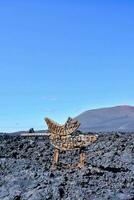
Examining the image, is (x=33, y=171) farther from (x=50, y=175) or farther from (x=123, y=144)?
(x=123, y=144)

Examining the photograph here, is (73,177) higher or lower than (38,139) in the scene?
lower

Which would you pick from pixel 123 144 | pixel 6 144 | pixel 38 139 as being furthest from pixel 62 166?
pixel 38 139

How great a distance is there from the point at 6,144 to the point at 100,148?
20.0ft

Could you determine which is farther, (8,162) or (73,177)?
(8,162)

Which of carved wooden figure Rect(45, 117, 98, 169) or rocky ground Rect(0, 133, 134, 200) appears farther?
carved wooden figure Rect(45, 117, 98, 169)

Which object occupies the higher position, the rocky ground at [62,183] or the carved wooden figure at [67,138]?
the carved wooden figure at [67,138]

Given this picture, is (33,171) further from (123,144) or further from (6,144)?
(6,144)

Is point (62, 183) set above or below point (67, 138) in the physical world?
below

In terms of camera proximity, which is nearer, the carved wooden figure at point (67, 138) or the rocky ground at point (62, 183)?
the rocky ground at point (62, 183)

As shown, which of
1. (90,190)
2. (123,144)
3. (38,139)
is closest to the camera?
(90,190)

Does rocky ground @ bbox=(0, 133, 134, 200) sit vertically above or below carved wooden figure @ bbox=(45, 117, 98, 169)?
below

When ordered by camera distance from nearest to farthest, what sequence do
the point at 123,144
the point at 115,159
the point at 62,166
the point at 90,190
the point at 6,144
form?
1. the point at 90,190
2. the point at 62,166
3. the point at 115,159
4. the point at 123,144
5. the point at 6,144

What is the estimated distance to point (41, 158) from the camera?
Result: 2444cm

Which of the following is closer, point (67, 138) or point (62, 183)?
point (62, 183)
